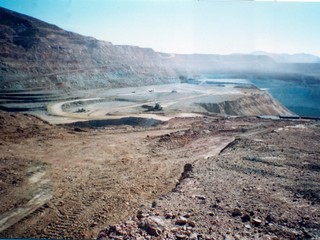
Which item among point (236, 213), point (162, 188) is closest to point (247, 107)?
point (162, 188)

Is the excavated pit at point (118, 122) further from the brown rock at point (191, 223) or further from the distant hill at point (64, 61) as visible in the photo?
the distant hill at point (64, 61)

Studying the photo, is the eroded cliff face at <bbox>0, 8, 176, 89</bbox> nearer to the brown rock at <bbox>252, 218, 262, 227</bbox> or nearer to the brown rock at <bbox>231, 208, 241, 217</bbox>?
the brown rock at <bbox>231, 208, 241, 217</bbox>

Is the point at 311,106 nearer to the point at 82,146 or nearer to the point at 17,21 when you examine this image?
the point at 82,146

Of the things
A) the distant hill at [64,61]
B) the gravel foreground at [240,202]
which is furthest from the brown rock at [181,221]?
the distant hill at [64,61]

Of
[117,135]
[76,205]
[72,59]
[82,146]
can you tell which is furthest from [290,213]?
[72,59]

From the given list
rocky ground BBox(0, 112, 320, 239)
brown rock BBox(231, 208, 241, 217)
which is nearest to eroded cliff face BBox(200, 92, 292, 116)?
rocky ground BBox(0, 112, 320, 239)
